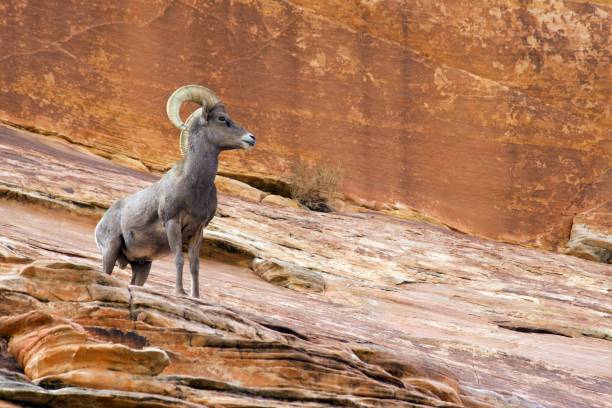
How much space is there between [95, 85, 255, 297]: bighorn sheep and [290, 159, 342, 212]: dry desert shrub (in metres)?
10.6

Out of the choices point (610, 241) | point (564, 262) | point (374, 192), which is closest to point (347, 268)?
point (564, 262)

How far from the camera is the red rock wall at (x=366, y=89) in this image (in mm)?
22453

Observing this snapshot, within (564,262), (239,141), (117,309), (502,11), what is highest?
(502,11)

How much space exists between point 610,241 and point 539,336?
8.82 metres

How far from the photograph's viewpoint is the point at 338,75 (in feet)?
81.0

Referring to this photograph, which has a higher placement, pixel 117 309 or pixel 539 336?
pixel 117 309

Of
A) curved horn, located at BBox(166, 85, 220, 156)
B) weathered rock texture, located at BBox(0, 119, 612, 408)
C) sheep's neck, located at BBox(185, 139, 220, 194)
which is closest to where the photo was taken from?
weathered rock texture, located at BBox(0, 119, 612, 408)

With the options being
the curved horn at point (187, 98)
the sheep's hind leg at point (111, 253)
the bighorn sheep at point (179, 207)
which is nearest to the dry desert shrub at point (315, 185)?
the bighorn sheep at point (179, 207)

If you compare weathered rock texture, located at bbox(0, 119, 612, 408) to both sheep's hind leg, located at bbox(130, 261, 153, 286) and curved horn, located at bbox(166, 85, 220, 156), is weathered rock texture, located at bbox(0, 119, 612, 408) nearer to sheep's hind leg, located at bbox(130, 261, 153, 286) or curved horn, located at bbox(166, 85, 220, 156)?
sheep's hind leg, located at bbox(130, 261, 153, 286)

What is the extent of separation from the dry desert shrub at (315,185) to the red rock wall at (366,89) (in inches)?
29.8

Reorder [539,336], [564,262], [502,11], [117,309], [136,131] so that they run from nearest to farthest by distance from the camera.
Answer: [117,309]
[539,336]
[564,262]
[136,131]
[502,11]

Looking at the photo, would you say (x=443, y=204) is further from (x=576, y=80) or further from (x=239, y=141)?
(x=239, y=141)

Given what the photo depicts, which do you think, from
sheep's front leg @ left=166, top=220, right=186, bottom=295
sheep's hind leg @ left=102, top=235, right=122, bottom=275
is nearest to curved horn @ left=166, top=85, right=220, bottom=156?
sheep's front leg @ left=166, top=220, right=186, bottom=295

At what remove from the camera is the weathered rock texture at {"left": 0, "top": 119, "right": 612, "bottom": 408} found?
7746 millimetres
